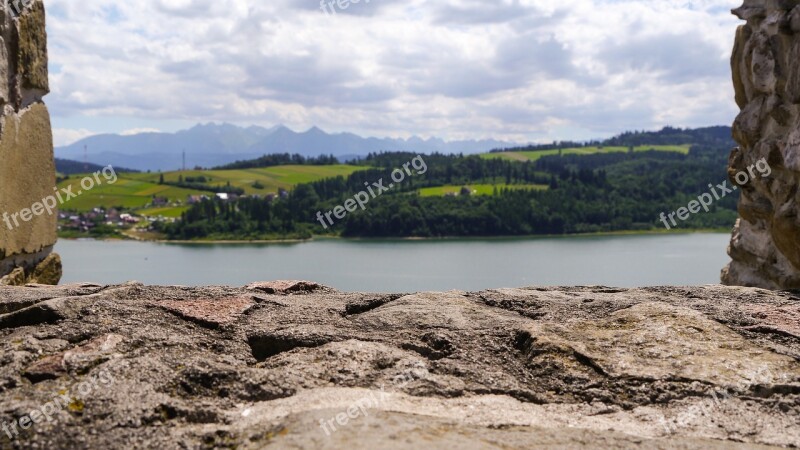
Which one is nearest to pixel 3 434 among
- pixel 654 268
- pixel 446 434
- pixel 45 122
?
pixel 446 434

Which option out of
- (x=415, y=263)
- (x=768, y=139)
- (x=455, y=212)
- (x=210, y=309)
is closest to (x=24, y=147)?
(x=210, y=309)

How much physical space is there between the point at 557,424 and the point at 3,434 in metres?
2.09

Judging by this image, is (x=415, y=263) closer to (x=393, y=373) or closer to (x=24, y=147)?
(x=24, y=147)

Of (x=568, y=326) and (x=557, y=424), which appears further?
(x=568, y=326)

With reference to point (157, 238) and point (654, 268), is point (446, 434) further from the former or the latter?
point (157, 238)

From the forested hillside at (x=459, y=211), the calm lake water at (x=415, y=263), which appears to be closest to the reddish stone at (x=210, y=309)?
the calm lake water at (x=415, y=263)

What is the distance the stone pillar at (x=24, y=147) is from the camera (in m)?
5.38

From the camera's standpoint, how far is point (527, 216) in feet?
498

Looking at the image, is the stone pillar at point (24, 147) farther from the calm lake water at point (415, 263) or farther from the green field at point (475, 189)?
the green field at point (475, 189)

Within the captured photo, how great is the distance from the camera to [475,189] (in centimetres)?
17588

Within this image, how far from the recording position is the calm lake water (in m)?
70.6

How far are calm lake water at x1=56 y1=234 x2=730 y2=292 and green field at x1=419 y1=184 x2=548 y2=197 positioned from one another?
3490 centimetres

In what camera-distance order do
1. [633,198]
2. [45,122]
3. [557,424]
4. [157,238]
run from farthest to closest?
[633,198] → [157,238] → [45,122] → [557,424]

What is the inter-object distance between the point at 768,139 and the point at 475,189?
170 metres
